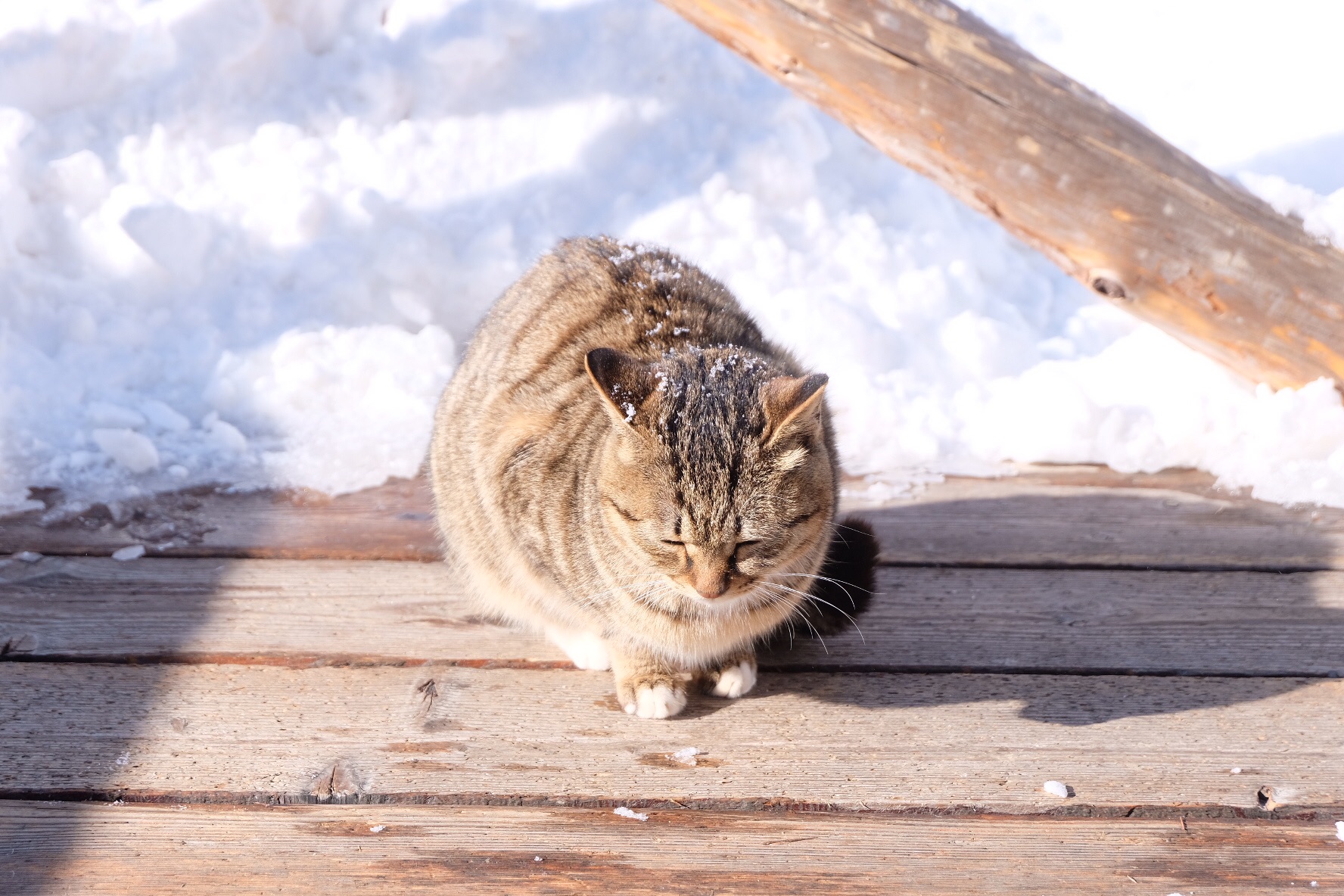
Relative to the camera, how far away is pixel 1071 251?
9.22ft

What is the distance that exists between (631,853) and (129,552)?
1403mm

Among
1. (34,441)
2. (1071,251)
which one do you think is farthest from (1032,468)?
(34,441)

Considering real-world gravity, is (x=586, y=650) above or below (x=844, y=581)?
below

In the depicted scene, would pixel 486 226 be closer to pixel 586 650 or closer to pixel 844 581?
pixel 586 650

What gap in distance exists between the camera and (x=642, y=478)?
71.7 inches

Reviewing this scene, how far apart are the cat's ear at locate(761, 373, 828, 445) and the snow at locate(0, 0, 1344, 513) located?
107 cm

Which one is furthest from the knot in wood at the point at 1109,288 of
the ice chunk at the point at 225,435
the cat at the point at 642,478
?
the ice chunk at the point at 225,435

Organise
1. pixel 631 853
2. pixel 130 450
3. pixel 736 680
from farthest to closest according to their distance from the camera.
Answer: pixel 130 450 < pixel 736 680 < pixel 631 853

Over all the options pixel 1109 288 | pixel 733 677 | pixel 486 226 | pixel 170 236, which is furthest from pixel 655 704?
pixel 170 236

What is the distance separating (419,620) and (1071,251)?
6.13 ft

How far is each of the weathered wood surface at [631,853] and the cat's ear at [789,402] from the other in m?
0.63

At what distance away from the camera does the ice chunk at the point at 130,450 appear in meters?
2.71

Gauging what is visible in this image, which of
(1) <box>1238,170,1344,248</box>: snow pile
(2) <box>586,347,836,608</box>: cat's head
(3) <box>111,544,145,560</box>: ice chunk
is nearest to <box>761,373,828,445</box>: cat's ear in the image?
(2) <box>586,347,836,608</box>: cat's head

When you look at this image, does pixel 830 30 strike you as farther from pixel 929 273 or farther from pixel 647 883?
pixel 647 883
